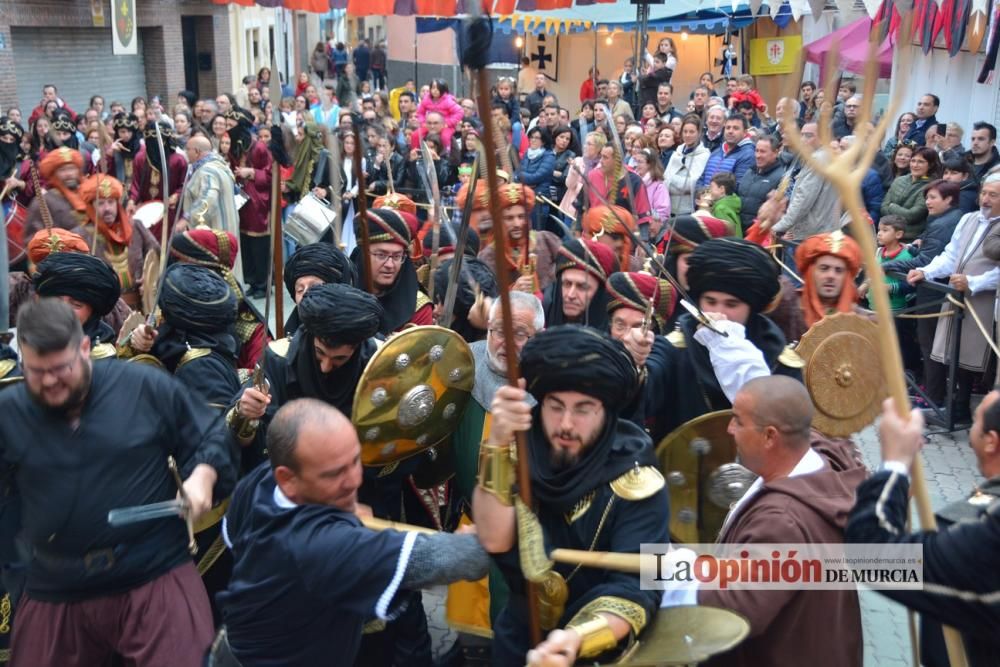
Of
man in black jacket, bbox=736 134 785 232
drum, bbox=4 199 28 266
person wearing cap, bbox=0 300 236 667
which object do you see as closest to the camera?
person wearing cap, bbox=0 300 236 667

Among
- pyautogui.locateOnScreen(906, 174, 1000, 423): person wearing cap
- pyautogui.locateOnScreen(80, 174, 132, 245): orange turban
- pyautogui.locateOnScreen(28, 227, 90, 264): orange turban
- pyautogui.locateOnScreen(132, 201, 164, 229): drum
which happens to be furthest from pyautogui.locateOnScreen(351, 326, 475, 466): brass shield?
pyautogui.locateOnScreen(906, 174, 1000, 423): person wearing cap

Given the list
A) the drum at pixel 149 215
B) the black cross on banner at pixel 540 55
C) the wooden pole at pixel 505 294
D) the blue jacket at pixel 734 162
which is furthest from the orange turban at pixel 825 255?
the black cross on banner at pixel 540 55

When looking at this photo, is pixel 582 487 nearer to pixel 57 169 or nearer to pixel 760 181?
pixel 57 169

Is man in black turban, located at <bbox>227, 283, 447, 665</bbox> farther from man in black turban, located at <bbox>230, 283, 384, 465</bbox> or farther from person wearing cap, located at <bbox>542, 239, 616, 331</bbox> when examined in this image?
person wearing cap, located at <bbox>542, 239, 616, 331</bbox>

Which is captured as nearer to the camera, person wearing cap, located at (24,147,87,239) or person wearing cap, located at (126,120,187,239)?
person wearing cap, located at (24,147,87,239)

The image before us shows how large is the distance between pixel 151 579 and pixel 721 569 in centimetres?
184

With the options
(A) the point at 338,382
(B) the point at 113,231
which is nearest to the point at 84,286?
(A) the point at 338,382

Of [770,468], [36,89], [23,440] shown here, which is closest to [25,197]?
[23,440]

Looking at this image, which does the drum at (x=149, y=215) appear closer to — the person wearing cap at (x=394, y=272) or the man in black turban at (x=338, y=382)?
the person wearing cap at (x=394, y=272)

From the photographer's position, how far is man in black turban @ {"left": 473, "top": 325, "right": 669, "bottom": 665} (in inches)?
105

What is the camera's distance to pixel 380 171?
10961mm

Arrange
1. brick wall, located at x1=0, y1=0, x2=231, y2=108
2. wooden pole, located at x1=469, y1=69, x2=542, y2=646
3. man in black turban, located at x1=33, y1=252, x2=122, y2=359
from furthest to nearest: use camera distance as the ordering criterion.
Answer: brick wall, located at x1=0, y1=0, x2=231, y2=108 → man in black turban, located at x1=33, y1=252, x2=122, y2=359 → wooden pole, located at x1=469, y1=69, x2=542, y2=646

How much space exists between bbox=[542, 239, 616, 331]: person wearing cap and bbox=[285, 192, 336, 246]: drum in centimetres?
197

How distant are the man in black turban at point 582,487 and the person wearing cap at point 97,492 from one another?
1.06 meters
